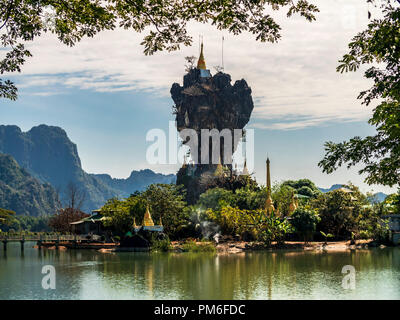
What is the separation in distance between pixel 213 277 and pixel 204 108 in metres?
40.7

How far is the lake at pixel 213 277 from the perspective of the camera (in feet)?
46.9

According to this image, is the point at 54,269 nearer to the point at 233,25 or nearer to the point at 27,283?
the point at 27,283

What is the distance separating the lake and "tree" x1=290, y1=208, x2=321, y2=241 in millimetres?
3174

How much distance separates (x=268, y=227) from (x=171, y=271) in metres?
10.5

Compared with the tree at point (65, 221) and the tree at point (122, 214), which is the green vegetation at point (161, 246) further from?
the tree at point (65, 221)

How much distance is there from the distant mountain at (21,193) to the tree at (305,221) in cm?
13801

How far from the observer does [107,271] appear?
65.6ft

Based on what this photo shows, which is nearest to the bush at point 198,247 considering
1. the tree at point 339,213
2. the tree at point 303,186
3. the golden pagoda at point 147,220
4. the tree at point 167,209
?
the golden pagoda at point 147,220

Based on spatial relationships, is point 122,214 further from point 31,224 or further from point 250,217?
point 31,224

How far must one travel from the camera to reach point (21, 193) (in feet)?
527

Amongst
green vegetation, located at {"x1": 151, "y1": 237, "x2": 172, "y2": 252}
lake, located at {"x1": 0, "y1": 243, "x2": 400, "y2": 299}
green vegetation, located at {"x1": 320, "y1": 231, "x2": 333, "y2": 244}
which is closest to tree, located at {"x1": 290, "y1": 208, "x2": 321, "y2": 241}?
green vegetation, located at {"x1": 320, "y1": 231, "x2": 333, "y2": 244}

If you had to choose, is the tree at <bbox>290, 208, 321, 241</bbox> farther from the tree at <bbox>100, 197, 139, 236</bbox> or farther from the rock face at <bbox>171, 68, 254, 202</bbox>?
the rock face at <bbox>171, 68, 254, 202</bbox>

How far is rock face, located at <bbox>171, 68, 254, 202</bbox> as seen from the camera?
56156mm
